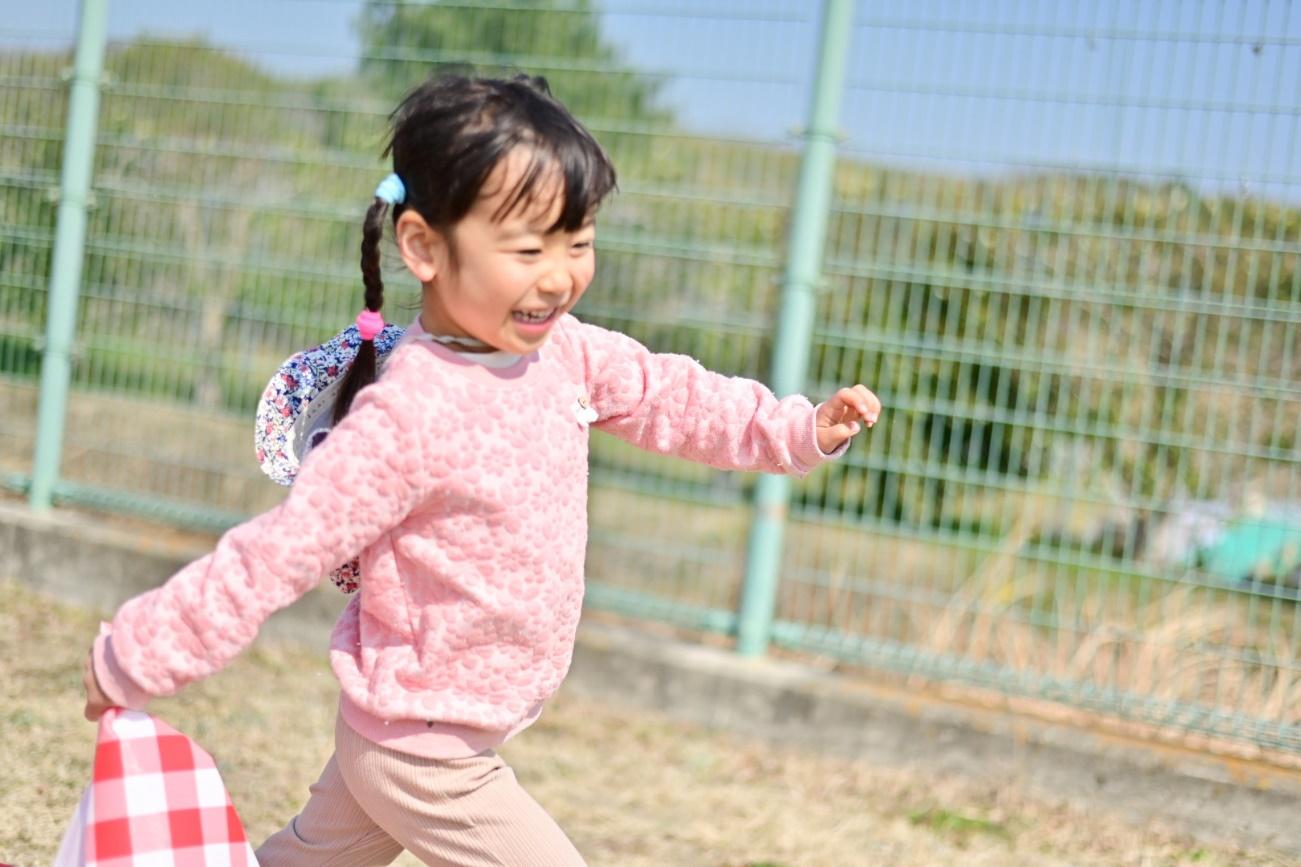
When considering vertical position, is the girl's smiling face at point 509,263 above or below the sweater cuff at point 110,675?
above

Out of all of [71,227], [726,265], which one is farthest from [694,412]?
[71,227]

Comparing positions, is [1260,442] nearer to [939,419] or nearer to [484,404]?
[939,419]

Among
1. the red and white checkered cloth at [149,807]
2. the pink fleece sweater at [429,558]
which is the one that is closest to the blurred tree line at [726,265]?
the pink fleece sweater at [429,558]

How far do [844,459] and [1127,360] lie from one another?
870mm

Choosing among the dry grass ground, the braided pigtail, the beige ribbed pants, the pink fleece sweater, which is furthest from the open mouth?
the dry grass ground

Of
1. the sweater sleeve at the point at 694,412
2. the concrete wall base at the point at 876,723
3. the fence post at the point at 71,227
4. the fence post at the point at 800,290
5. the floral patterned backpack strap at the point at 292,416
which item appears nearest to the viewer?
the floral patterned backpack strap at the point at 292,416

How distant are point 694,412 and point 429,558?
54 cm

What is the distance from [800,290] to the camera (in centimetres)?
451

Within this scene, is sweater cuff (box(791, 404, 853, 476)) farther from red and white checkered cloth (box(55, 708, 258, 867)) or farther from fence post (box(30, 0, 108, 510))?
fence post (box(30, 0, 108, 510))

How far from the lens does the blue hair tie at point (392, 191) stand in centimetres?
196

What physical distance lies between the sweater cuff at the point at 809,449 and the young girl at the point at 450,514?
55mm

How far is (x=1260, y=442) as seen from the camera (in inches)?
159

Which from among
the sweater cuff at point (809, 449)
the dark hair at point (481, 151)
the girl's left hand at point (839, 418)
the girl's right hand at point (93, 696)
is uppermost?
the dark hair at point (481, 151)

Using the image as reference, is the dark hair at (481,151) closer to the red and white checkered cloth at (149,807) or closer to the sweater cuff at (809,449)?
the sweater cuff at (809,449)
